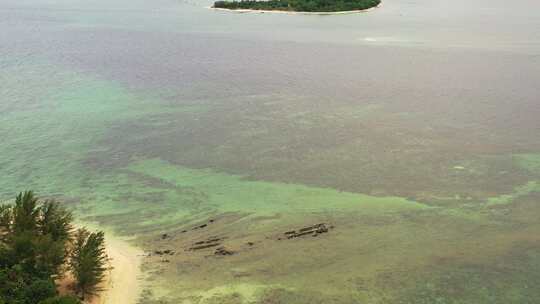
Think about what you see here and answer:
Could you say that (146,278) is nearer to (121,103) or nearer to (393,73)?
(121,103)

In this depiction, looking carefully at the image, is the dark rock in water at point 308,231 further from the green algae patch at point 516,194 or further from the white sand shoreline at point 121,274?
the green algae patch at point 516,194

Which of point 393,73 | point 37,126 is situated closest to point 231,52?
point 393,73

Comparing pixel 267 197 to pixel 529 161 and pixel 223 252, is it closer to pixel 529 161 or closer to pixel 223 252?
pixel 223 252

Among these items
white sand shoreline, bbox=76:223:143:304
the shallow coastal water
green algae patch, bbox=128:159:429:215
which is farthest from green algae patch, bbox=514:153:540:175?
white sand shoreline, bbox=76:223:143:304

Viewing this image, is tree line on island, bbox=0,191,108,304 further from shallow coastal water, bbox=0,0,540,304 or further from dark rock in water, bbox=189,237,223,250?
dark rock in water, bbox=189,237,223,250

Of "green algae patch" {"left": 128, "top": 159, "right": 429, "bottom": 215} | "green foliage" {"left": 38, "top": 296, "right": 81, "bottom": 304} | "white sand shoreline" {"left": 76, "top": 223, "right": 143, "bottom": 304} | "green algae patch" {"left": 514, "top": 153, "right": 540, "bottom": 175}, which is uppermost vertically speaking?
"green foliage" {"left": 38, "top": 296, "right": 81, "bottom": 304}

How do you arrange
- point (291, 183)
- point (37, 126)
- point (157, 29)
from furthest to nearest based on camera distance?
point (157, 29) → point (37, 126) → point (291, 183)

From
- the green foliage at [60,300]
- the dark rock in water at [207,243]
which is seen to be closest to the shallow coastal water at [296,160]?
the dark rock in water at [207,243]
